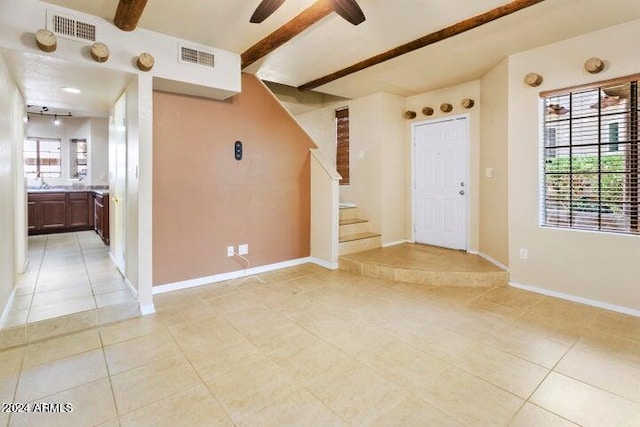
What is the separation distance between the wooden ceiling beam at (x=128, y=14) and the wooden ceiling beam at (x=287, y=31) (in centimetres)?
108

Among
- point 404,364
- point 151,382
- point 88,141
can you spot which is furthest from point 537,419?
point 88,141

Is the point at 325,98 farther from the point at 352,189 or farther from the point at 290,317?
the point at 290,317

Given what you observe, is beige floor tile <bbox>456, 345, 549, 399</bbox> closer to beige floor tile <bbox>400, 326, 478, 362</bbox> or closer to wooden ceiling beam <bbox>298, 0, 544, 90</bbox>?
beige floor tile <bbox>400, 326, 478, 362</bbox>

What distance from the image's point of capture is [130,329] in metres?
2.78

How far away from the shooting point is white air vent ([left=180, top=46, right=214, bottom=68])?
3.23 m

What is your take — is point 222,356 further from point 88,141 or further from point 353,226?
point 88,141

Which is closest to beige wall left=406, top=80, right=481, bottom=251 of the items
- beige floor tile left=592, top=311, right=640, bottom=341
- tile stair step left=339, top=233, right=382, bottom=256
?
tile stair step left=339, top=233, right=382, bottom=256

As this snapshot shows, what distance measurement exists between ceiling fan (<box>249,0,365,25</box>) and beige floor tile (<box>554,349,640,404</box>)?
2735 mm

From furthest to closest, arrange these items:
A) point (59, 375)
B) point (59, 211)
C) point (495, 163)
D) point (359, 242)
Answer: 1. point (59, 211)
2. point (359, 242)
3. point (495, 163)
4. point (59, 375)

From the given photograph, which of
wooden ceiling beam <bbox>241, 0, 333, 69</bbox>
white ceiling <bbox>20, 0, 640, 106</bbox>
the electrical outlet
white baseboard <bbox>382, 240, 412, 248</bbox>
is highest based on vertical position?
white ceiling <bbox>20, 0, 640, 106</bbox>

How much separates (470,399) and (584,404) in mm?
606

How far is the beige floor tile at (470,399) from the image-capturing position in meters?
1.74

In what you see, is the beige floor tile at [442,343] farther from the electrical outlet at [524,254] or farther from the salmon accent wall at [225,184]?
the salmon accent wall at [225,184]

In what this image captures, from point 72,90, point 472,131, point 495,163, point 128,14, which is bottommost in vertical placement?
point 495,163
